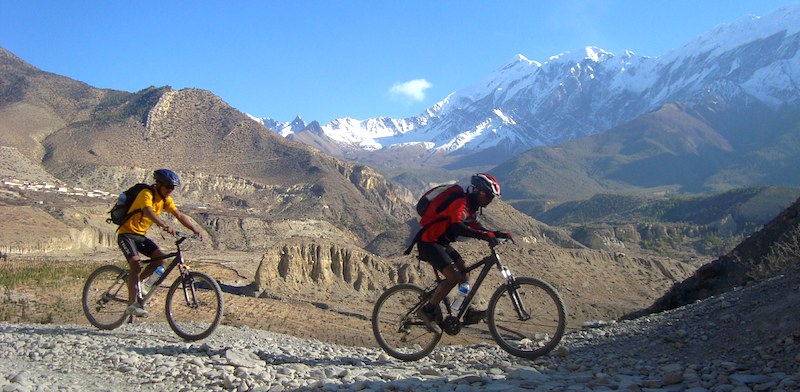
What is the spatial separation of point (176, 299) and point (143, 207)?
4.32 feet

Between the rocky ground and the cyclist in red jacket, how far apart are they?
661mm

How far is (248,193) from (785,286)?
291 ft

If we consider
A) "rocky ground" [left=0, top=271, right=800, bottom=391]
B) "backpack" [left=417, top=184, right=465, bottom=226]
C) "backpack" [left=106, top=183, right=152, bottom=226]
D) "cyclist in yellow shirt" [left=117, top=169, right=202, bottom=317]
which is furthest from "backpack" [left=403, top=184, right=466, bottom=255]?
"backpack" [left=106, top=183, right=152, bottom=226]

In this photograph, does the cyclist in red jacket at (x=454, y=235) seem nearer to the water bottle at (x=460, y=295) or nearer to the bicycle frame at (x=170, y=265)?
the water bottle at (x=460, y=295)

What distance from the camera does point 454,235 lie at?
299 inches

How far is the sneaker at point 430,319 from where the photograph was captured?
779 centimetres

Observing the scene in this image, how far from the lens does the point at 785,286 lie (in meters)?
8.20

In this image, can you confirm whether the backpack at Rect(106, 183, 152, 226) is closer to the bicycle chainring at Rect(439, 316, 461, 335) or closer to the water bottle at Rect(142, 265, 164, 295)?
the water bottle at Rect(142, 265, 164, 295)

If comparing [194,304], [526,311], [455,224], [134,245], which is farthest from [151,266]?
[526,311]

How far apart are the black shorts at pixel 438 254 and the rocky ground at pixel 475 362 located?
3.92 ft

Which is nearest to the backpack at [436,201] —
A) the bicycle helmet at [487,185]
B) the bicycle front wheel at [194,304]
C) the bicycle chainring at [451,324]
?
the bicycle helmet at [487,185]

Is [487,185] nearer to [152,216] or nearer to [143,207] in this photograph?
[152,216]

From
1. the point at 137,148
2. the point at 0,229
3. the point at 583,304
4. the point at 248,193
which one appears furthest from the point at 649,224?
the point at 0,229

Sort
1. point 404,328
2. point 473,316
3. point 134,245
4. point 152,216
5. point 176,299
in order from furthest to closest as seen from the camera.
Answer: point 134,245, point 176,299, point 152,216, point 404,328, point 473,316
